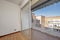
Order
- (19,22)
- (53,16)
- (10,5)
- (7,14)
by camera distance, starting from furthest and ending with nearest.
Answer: (19,22), (10,5), (7,14), (53,16)

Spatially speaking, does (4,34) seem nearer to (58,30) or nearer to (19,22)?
(19,22)

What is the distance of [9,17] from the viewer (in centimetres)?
606

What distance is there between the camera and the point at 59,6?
1674 mm

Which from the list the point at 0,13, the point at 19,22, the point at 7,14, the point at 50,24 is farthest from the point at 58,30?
the point at 19,22

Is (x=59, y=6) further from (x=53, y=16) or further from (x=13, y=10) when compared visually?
(x=13, y=10)

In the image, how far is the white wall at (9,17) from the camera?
5.34 meters

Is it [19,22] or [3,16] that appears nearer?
[3,16]

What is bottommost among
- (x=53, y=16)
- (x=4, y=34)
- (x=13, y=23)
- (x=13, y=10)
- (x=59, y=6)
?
(x=4, y=34)

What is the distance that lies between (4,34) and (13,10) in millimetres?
2040

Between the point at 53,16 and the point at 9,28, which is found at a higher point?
the point at 53,16

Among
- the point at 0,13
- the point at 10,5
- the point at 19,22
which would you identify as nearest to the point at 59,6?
the point at 0,13

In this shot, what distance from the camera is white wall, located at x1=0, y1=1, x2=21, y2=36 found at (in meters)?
5.34

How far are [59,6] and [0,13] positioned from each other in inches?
168

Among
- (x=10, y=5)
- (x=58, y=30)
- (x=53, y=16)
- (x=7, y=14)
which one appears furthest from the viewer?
(x=10, y=5)
